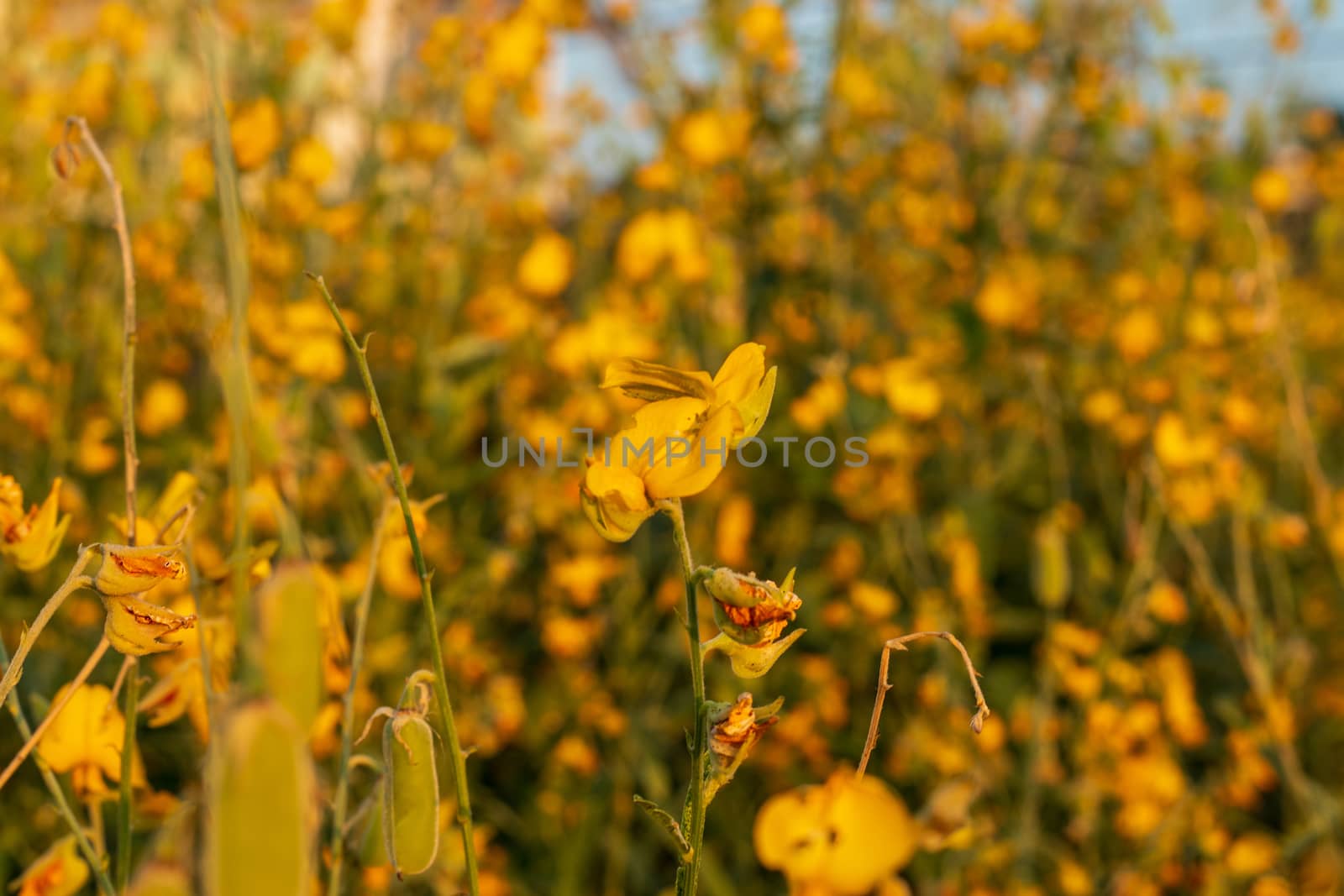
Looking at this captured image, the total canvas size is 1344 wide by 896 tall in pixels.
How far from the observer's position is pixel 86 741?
420 millimetres

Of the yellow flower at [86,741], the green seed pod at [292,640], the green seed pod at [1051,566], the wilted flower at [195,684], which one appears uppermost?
the green seed pod at [292,640]

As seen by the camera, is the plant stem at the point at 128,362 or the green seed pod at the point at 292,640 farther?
the plant stem at the point at 128,362

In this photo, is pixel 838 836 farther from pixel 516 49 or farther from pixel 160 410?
pixel 516 49

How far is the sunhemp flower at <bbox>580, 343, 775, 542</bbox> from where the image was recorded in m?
0.33

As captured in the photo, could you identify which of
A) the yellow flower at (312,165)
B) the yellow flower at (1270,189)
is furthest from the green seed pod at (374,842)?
the yellow flower at (1270,189)

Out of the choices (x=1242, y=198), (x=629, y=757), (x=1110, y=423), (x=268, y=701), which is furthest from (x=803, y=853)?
(x=1242, y=198)

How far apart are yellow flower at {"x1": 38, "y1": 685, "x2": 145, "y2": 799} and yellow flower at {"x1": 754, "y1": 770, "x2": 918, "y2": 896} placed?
0.81 ft

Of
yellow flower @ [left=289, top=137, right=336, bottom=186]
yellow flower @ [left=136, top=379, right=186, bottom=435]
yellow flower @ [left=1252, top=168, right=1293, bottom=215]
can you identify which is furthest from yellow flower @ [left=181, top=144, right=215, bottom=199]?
yellow flower @ [left=1252, top=168, right=1293, bottom=215]

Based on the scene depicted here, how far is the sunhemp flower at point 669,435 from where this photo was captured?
0.33 meters

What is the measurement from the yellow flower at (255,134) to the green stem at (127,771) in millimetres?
883

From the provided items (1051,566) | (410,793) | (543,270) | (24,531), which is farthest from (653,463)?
(543,270)

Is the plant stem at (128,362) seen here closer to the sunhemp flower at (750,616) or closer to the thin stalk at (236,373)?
the thin stalk at (236,373)

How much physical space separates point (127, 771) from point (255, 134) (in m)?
1.05

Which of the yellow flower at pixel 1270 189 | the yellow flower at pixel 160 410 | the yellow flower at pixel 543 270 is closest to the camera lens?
the yellow flower at pixel 160 410
